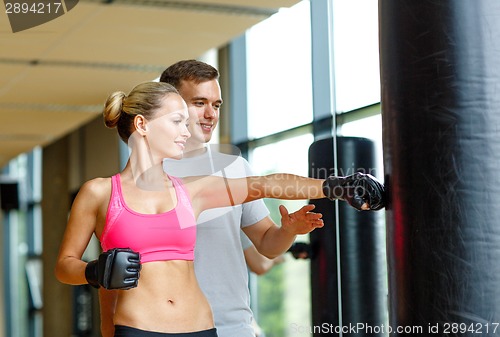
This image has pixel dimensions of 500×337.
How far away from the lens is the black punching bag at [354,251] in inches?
98.5

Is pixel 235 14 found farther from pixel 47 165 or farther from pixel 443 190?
pixel 47 165

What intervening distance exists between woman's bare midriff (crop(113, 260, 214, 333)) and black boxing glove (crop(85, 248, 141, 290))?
108 mm

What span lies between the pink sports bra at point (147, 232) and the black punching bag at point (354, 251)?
2.64ft

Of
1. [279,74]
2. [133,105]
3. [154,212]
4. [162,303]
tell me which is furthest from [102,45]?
[162,303]

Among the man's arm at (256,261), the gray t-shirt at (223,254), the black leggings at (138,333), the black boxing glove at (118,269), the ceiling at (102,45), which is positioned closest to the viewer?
the black boxing glove at (118,269)

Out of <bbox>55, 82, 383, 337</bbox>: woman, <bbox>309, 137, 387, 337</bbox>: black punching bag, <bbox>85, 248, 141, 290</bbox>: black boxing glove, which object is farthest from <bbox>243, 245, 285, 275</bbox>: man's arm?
<bbox>85, 248, 141, 290</bbox>: black boxing glove

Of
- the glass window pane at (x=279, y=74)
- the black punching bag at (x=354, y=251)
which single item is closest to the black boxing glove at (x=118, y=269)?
the black punching bag at (x=354, y=251)

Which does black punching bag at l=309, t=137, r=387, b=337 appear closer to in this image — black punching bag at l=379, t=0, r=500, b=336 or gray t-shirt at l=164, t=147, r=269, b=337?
gray t-shirt at l=164, t=147, r=269, b=337

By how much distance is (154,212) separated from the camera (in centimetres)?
177

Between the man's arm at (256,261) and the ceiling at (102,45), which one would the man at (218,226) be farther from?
the ceiling at (102,45)

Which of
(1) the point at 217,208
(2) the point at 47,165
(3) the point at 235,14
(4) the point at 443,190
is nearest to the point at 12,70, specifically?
(3) the point at 235,14

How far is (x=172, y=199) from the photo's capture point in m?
1.81

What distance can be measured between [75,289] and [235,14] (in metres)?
3.92

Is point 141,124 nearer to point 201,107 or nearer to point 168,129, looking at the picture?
point 168,129
